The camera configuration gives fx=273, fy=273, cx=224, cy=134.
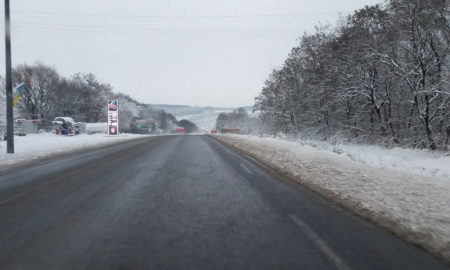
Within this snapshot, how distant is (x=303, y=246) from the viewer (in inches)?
121

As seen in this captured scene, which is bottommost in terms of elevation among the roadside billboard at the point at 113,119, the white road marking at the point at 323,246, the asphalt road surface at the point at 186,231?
the asphalt road surface at the point at 186,231

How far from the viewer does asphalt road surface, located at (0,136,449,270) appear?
2.74m

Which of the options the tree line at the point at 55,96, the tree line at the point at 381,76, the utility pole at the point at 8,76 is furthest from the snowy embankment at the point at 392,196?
the tree line at the point at 55,96

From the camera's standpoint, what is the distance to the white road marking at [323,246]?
2.68 metres

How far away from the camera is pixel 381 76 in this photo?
58.5 feet

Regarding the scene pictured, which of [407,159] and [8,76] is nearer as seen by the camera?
[407,159]

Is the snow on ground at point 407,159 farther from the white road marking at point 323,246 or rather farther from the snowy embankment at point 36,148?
the snowy embankment at point 36,148

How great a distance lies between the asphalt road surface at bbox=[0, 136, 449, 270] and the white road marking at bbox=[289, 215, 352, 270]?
0.01 m

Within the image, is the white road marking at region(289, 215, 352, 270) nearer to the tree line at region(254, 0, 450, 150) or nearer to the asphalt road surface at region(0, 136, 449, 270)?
the asphalt road surface at region(0, 136, 449, 270)

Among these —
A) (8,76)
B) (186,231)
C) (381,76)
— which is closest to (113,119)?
(8,76)

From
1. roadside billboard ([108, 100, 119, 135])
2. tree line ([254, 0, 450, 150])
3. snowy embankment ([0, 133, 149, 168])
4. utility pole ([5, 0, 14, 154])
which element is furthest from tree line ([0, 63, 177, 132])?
tree line ([254, 0, 450, 150])

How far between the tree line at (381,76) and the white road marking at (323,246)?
12129 millimetres

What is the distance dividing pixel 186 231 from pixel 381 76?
18602 millimetres

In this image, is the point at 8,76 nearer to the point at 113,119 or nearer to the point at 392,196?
the point at 392,196
